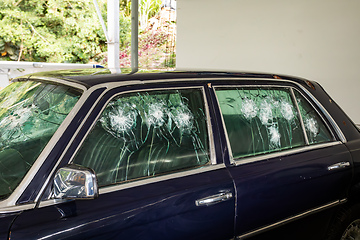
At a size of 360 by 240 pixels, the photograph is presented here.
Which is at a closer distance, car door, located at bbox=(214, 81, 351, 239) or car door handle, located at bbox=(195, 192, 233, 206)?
car door handle, located at bbox=(195, 192, 233, 206)

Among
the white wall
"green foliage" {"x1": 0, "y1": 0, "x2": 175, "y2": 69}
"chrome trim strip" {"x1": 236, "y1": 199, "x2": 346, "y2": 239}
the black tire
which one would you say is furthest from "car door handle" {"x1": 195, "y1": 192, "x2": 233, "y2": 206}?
"green foliage" {"x1": 0, "y1": 0, "x2": 175, "y2": 69}

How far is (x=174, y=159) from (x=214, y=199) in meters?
0.31

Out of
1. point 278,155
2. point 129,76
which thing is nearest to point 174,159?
point 129,76

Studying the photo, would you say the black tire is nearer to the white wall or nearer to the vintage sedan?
the vintage sedan

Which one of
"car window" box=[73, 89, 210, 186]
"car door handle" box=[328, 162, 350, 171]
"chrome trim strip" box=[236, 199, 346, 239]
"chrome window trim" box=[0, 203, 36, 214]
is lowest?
"chrome trim strip" box=[236, 199, 346, 239]

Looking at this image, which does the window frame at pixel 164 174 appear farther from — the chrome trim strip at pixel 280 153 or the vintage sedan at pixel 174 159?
the chrome trim strip at pixel 280 153

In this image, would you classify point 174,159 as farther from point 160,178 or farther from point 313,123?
point 313,123

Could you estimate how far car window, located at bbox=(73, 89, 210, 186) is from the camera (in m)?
1.91

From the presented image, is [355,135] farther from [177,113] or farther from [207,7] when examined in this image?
[207,7]

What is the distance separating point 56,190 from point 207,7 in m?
8.56

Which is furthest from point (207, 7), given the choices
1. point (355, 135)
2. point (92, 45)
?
point (92, 45)

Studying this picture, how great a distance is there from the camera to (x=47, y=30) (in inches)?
820

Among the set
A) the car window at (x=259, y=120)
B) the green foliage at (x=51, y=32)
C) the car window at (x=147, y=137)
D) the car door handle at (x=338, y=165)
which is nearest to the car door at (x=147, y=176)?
the car window at (x=147, y=137)

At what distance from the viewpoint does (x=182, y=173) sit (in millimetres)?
2088
